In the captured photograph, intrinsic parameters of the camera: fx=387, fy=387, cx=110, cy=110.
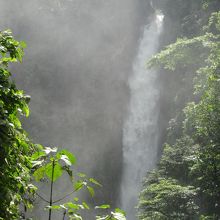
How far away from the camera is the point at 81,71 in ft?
122

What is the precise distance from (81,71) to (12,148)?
34724 millimetres

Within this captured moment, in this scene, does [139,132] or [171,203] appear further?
[139,132]

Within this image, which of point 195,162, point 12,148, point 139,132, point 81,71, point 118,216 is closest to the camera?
point 118,216

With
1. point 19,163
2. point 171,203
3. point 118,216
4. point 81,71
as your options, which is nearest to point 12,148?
point 19,163

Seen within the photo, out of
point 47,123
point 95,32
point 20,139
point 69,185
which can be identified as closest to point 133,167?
point 69,185

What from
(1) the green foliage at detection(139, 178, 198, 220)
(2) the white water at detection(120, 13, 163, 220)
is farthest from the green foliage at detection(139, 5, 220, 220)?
(2) the white water at detection(120, 13, 163, 220)

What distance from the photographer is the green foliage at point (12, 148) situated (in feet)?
8.52

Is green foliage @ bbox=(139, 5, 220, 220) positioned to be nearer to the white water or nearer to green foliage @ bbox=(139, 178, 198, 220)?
green foliage @ bbox=(139, 178, 198, 220)

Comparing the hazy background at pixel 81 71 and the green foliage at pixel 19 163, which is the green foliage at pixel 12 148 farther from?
the hazy background at pixel 81 71

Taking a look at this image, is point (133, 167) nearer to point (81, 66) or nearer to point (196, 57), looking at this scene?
point (81, 66)

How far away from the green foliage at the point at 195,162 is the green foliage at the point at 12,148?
32.4ft

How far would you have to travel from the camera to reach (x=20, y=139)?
2.87m

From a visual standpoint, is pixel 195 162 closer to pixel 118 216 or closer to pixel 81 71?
pixel 118 216

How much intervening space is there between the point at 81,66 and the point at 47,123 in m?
6.92
